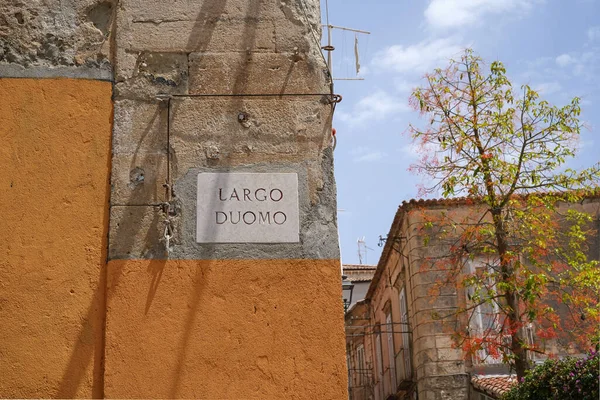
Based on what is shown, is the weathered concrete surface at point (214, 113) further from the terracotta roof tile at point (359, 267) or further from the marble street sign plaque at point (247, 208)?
the terracotta roof tile at point (359, 267)

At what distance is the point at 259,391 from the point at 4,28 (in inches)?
93.6

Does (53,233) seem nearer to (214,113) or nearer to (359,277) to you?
(214,113)

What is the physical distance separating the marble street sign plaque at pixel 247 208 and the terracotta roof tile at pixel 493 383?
40.4 feet

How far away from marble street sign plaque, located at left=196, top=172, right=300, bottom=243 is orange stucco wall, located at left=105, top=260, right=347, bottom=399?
0.46ft

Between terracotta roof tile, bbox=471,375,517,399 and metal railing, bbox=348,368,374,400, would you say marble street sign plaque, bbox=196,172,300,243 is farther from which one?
metal railing, bbox=348,368,374,400

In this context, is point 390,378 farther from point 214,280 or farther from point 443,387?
point 214,280

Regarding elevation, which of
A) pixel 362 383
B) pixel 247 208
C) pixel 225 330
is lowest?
pixel 362 383

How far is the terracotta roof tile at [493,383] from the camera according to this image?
51.2 ft

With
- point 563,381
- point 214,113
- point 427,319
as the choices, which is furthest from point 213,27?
point 427,319

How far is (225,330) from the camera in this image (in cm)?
378

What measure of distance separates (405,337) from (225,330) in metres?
17.3

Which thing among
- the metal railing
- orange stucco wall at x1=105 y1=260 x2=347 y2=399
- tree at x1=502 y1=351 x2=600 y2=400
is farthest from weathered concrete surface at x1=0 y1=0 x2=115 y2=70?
the metal railing

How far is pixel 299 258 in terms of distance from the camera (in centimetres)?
393

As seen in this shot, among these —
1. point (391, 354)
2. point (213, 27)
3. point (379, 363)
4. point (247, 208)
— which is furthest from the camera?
point (379, 363)
